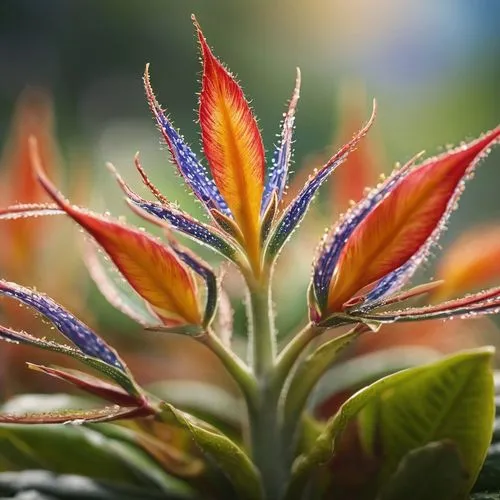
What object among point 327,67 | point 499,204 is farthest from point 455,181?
point 327,67

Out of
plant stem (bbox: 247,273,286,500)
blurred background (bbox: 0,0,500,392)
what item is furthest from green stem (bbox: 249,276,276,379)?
blurred background (bbox: 0,0,500,392)

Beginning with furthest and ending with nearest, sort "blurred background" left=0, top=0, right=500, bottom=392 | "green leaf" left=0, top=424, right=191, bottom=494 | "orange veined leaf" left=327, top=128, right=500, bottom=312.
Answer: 1. "blurred background" left=0, top=0, right=500, bottom=392
2. "green leaf" left=0, top=424, right=191, bottom=494
3. "orange veined leaf" left=327, top=128, right=500, bottom=312

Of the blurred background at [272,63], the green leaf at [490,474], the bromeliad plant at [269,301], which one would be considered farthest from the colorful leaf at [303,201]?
the blurred background at [272,63]

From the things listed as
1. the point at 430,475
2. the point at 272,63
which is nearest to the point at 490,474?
the point at 430,475

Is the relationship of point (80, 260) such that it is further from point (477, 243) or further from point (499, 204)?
point (499, 204)

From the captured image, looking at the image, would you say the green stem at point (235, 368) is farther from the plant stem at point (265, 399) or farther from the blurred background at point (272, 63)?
the blurred background at point (272, 63)

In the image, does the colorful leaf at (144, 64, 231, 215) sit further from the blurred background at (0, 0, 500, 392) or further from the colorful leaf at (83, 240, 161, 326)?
the blurred background at (0, 0, 500, 392)
